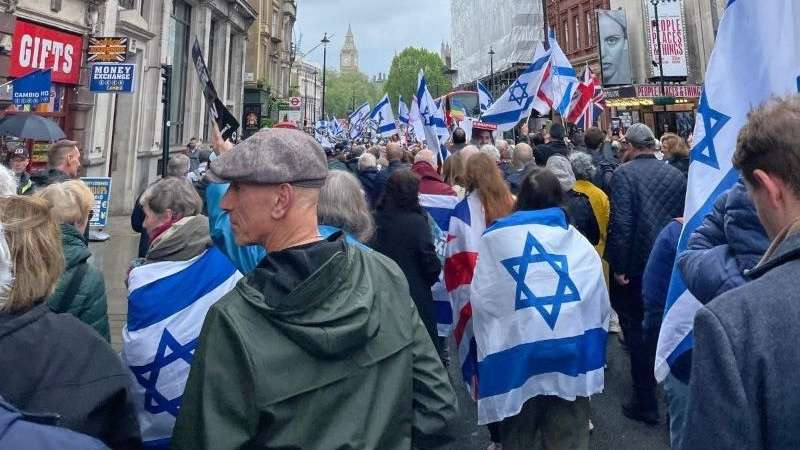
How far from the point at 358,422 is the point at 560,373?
6.68ft

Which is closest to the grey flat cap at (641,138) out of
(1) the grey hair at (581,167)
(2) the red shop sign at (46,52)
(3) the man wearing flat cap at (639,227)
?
(3) the man wearing flat cap at (639,227)

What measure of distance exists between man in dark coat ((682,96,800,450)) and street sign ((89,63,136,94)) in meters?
13.9

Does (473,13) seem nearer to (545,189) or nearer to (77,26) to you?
(77,26)

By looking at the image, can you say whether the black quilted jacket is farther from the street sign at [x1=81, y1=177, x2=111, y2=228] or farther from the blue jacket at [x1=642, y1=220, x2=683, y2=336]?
the street sign at [x1=81, y1=177, x2=111, y2=228]

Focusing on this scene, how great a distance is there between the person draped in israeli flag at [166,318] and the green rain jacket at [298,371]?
50.0 inches

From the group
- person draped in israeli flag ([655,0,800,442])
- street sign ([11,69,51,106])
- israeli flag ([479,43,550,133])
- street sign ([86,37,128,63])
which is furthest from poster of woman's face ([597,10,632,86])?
person draped in israeli flag ([655,0,800,442])

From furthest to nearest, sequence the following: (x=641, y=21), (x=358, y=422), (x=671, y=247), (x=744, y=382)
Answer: (x=641, y=21) → (x=671, y=247) → (x=358, y=422) → (x=744, y=382)

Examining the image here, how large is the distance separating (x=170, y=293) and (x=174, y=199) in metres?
0.87

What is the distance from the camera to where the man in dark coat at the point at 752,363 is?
115cm

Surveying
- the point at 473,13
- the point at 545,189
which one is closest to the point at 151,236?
the point at 545,189

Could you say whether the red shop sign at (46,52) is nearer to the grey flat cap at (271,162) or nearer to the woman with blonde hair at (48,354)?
the woman with blonde hair at (48,354)

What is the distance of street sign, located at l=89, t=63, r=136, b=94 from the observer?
505 inches

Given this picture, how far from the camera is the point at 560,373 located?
3.28m

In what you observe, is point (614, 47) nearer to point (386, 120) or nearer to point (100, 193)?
point (386, 120)
